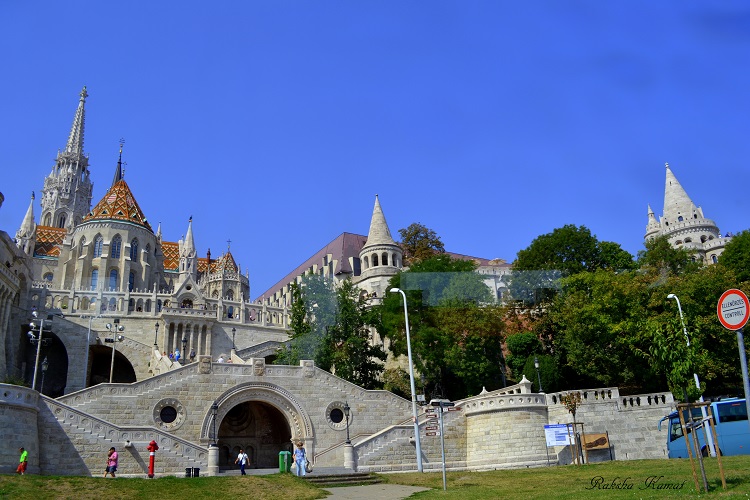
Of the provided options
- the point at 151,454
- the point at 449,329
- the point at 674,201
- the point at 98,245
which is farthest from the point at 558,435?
the point at 674,201

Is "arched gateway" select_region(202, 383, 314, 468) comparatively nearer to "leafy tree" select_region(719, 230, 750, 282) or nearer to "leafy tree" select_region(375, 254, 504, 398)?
"leafy tree" select_region(375, 254, 504, 398)

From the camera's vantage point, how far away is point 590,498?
44.2ft

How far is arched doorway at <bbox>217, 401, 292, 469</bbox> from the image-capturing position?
3406 centimetres

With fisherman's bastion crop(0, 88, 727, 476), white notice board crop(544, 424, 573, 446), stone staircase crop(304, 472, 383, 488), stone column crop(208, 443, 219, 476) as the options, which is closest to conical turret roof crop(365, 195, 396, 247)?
fisherman's bastion crop(0, 88, 727, 476)

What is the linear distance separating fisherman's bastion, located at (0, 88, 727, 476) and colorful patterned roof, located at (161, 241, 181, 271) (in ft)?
47.5

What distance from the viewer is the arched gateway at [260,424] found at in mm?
31828

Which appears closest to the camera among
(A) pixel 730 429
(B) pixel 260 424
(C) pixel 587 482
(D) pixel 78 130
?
(C) pixel 587 482

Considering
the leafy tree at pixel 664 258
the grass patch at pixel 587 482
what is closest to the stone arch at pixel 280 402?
the grass patch at pixel 587 482

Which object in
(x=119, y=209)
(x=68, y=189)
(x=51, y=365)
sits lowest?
(x=51, y=365)

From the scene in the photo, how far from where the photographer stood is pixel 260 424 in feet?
115

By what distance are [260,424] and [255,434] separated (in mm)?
603

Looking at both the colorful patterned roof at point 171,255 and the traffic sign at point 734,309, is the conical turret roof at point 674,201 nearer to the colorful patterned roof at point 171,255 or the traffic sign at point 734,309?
the colorful patterned roof at point 171,255

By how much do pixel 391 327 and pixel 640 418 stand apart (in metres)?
18.5

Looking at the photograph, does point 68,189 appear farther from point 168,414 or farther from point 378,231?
point 168,414
